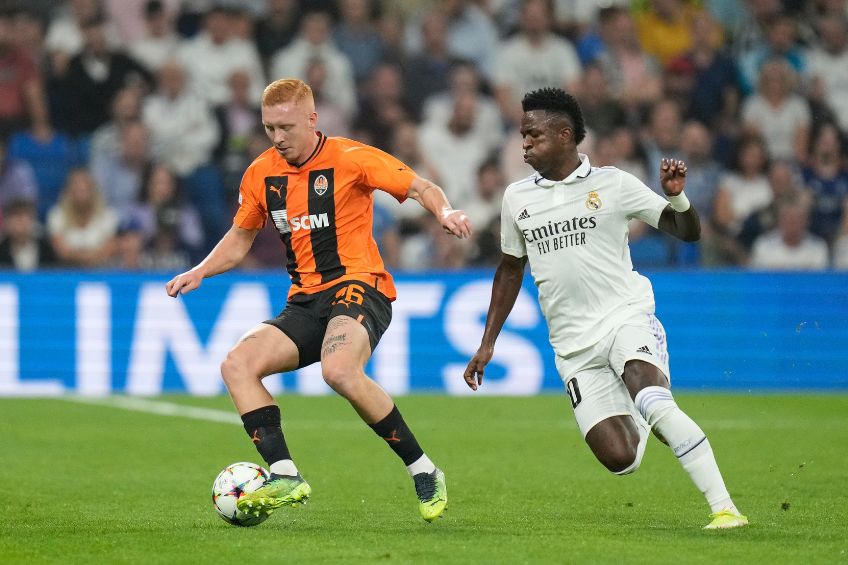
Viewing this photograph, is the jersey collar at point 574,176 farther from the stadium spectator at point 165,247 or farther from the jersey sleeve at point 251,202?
the stadium spectator at point 165,247

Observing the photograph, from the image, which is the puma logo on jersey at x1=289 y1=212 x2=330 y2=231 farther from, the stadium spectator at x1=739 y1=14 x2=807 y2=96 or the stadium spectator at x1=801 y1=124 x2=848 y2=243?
the stadium spectator at x1=739 y1=14 x2=807 y2=96

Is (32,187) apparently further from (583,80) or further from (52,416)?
(583,80)

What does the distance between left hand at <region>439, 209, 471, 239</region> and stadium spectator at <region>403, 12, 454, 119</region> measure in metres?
10.9

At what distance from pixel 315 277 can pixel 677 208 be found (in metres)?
1.82

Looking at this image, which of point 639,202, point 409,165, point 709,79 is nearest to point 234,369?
point 639,202

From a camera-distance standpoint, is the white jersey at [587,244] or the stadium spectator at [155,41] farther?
the stadium spectator at [155,41]

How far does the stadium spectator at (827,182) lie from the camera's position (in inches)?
632

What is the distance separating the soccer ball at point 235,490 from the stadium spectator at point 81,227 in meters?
9.53

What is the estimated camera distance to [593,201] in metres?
6.77

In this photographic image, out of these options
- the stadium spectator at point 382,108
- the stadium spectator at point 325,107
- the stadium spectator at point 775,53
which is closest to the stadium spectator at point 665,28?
the stadium spectator at point 775,53

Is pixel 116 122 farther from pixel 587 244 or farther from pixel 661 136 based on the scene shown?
pixel 587 244

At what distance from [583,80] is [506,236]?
1020 centimetres

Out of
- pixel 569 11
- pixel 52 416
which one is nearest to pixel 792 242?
pixel 569 11

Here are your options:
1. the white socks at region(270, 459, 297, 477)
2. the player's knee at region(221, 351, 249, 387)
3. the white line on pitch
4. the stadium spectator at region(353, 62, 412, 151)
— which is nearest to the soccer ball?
the white socks at region(270, 459, 297, 477)
